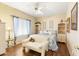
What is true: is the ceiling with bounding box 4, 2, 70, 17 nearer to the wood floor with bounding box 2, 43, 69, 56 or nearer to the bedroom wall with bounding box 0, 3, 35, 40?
the bedroom wall with bounding box 0, 3, 35, 40

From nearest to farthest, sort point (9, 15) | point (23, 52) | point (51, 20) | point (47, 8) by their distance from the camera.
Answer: point (23, 52)
point (51, 20)
point (9, 15)
point (47, 8)

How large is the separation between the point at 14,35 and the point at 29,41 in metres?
0.42

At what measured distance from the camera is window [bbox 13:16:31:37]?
7.56ft

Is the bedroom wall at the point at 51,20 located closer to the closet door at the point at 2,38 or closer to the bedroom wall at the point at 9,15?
the bedroom wall at the point at 9,15

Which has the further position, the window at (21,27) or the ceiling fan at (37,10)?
the ceiling fan at (37,10)

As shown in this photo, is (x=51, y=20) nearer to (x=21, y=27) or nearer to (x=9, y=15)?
(x=21, y=27)

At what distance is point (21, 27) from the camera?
236 cm

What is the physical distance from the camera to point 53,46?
2.63m

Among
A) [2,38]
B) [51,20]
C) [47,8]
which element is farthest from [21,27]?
[47,8]

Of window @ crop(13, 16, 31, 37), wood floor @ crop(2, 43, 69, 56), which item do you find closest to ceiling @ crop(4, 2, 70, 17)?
window @ crop(13, 16, 31, 37)

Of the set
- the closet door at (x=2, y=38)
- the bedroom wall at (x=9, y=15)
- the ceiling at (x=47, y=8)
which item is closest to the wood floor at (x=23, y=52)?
the closet door at (x=2, y=38)

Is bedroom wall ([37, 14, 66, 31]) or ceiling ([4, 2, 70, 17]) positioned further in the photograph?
ceiling ([4, 2, 70, 17])

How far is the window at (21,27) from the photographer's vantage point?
7.56 feet

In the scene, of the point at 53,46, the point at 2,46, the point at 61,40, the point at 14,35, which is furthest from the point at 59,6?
the point at 2,46
